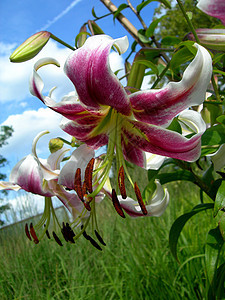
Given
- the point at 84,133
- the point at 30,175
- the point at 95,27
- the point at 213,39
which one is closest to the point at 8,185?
the point at 30,175

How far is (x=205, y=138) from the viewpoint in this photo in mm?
439

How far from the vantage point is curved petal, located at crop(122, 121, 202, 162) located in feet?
1.24

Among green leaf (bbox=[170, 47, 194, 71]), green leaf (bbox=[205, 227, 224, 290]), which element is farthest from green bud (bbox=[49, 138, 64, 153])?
green leaf (bbox=[205, 227, 224, 290])

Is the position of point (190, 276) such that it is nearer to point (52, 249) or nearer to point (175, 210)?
point (175, 210)

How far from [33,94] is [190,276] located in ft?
4.80

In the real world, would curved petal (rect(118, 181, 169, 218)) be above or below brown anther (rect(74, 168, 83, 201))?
below

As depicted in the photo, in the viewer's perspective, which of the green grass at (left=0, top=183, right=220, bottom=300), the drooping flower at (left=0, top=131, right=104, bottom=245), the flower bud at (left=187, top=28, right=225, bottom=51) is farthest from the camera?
the green grass at (left=0, top=183, right=220, bottom=300)

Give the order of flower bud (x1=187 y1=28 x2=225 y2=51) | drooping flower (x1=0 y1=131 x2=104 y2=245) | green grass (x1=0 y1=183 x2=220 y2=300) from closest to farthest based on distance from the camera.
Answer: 1. flower bud (x1=187 y1=28 x2=225 y2=51)
2. drooping flower (x1=0 y1=131 x2=104 y2=245)
3. green grass (x1=0 y1=183 x2=220 y2=300)

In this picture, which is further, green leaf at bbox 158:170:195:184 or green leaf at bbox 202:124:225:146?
green leaf at bbox 158:170:195:184

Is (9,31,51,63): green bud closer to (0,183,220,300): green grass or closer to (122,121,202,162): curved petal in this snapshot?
(122,121,202,162): curved petal

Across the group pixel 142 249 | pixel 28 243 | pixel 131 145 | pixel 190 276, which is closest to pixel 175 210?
pixel 142 249

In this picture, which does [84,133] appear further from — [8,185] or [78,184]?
[8,185]

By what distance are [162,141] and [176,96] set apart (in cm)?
8

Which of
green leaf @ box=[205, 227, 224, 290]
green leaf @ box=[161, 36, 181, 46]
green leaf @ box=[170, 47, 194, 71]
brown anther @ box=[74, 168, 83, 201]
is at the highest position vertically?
green leaf @ box=[161, 36, 181, 46]
